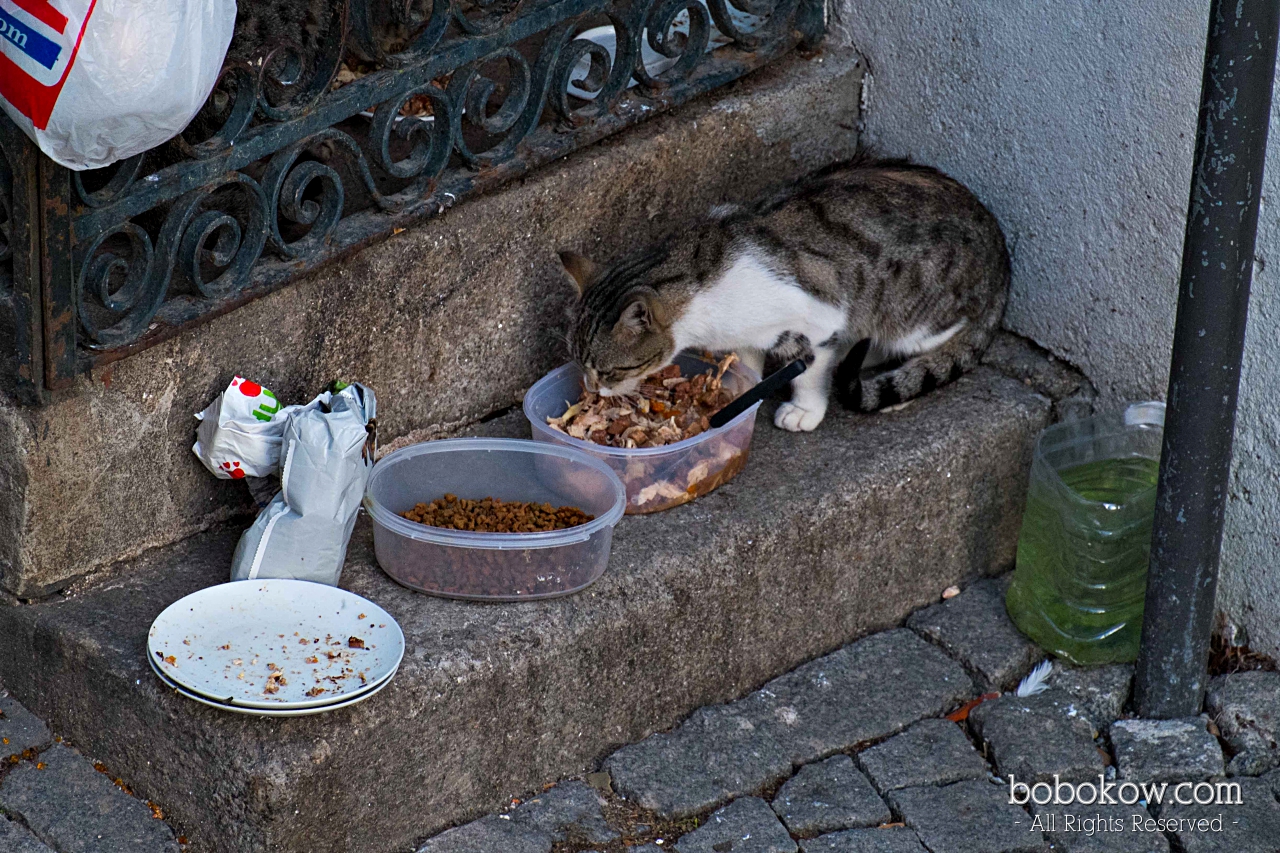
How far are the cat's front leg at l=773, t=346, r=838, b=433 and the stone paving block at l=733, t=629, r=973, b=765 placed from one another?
0.54 meters

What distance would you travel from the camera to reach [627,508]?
3088 millimetres

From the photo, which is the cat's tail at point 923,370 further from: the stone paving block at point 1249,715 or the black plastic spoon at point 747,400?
the stone paving block at point 1249,715

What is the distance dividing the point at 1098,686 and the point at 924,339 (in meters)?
0.93

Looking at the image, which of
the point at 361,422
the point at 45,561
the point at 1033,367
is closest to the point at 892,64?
the point at 1033,367

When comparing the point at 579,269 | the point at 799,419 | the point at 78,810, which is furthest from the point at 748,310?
the point at 78,810

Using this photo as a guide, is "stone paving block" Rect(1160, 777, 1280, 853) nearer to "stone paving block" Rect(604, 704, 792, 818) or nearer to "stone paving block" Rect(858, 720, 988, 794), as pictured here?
"stone paving block" Rect(858, 720, 988, 794)

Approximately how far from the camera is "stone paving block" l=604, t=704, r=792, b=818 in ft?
9.41

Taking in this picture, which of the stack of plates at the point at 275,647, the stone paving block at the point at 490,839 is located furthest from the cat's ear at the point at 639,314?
the stone paving block at the point at 490,839

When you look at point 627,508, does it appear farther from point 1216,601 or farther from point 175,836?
point 1216,601

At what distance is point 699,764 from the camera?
2957mm

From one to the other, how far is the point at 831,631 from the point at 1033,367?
891 mm

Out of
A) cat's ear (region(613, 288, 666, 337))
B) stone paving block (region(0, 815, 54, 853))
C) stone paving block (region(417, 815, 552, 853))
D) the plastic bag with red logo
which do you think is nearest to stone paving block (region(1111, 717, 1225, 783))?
stone paving block (region(417, 815, 552, 853))

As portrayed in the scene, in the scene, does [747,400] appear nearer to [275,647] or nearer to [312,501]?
[312,501]

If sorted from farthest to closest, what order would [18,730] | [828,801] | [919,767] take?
[919,767] < [828,801] < [18,730]
